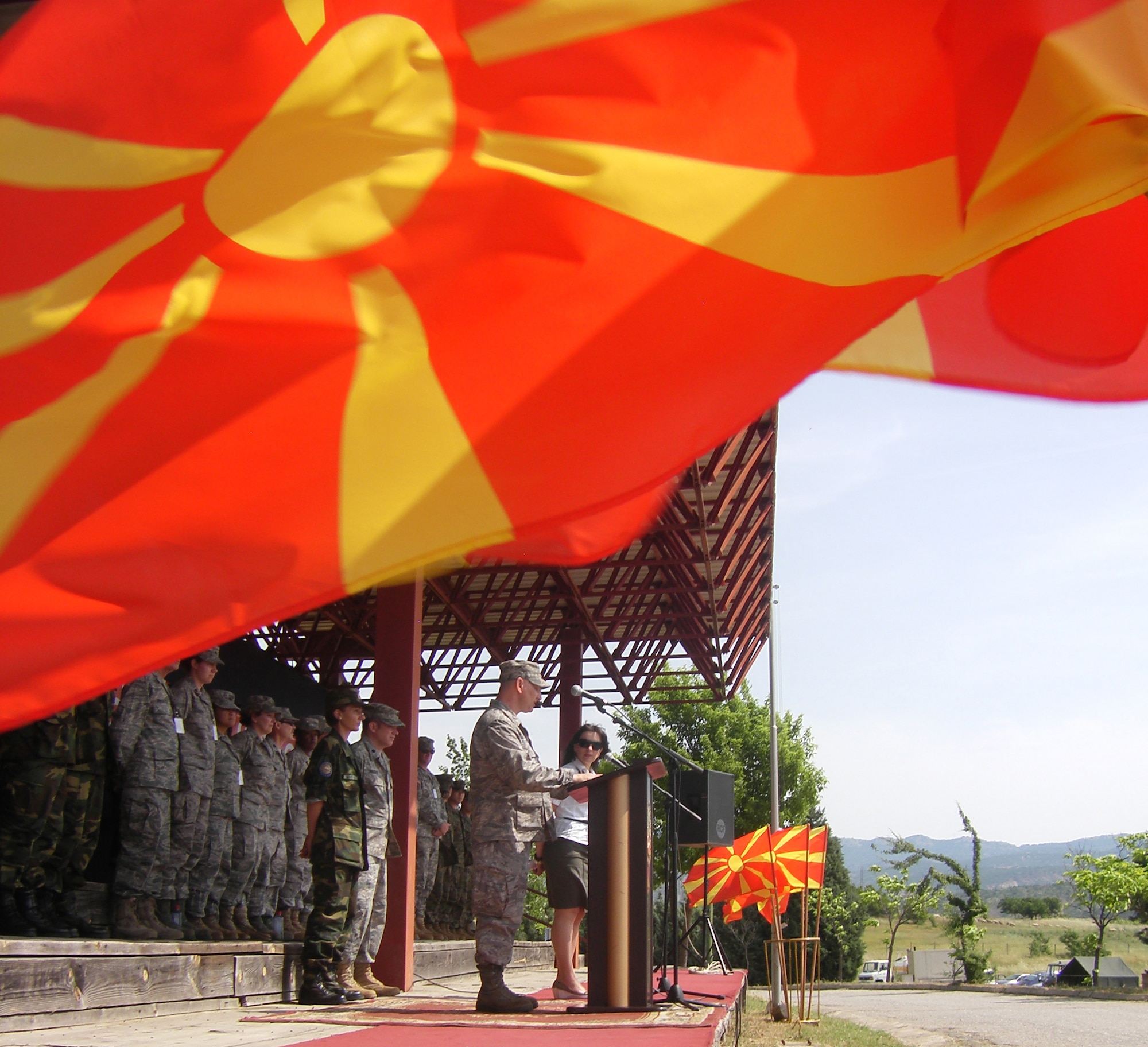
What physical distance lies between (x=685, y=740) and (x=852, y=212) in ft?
143

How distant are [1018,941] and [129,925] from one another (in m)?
109

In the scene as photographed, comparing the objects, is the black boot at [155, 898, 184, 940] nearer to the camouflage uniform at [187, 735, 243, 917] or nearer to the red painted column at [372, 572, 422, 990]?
the camouflage uniform at [187, 735, 243, 917]

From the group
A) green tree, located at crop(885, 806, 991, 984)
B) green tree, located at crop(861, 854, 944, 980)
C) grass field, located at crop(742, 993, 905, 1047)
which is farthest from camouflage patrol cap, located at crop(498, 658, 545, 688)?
green tree, located at crop(861, 854, 944, 980)

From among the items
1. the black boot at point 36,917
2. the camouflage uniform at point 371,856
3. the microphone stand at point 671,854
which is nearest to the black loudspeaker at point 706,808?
the microphone stand at point 671,854

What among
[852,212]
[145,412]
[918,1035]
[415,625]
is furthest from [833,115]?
[918,1035]

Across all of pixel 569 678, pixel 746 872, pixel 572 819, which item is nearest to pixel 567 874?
pixel 572 819

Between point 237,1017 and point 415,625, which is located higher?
point 415,625

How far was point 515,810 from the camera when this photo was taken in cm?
512

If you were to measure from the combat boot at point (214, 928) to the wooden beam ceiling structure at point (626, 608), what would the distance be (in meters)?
5.74

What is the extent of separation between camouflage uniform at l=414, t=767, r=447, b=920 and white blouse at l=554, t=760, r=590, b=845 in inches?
183

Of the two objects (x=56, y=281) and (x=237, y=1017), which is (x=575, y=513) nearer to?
(x=56, y=281)

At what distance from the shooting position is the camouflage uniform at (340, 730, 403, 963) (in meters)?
5.88

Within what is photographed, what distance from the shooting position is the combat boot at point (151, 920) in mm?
6051

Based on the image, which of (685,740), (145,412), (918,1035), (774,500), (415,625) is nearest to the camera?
(145,412)
